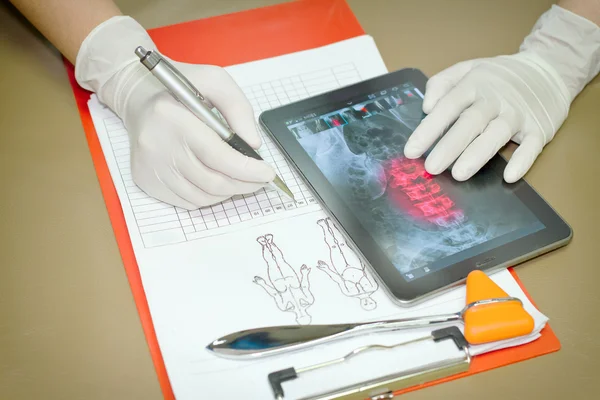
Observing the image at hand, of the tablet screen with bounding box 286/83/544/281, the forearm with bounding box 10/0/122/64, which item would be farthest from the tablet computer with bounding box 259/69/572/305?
the forearm with bounding box 10/0/122/64

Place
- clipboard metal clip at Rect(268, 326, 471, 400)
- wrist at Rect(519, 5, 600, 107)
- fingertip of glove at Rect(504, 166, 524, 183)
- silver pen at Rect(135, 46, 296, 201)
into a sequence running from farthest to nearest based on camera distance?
1. wrist at Rect(519, 5, 600, 107)
2. fingertip of glove at Rect(504, 166, 524, 183)
3. silver pen at Rect(135, 46, 296, 201)
4. clipboard metal clip at Rect(268, 326, 471, 400)

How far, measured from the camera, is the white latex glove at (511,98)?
946 millimetres

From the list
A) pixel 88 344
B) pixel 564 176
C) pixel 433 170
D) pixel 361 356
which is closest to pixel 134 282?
pixel 88 344

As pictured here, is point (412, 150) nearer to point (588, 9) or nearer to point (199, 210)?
point (199, 210)

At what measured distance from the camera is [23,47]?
1126 mm

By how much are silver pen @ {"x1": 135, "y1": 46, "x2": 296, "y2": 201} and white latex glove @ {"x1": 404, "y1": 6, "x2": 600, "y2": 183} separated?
25cm

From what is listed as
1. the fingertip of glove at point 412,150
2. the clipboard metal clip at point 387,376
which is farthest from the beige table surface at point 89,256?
the fingertip of glove at point 412,150

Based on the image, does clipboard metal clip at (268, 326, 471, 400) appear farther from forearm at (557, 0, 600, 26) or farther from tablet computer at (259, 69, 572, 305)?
forearm at (557, 0, 600, 26)

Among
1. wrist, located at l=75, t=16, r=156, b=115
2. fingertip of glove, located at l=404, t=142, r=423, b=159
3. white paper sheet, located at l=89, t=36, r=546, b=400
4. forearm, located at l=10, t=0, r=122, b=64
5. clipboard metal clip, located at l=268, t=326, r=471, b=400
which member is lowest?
clipboard metal clip, located at l=268, t=326, r=471, b=400

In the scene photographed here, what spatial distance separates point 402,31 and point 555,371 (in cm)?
74

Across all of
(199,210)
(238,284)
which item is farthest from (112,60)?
(238,284)

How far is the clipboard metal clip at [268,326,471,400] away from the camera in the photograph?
71 cm

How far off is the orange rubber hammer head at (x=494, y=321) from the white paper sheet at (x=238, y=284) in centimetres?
2

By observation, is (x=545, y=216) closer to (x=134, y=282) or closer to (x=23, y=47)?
(x=134, y=282)
